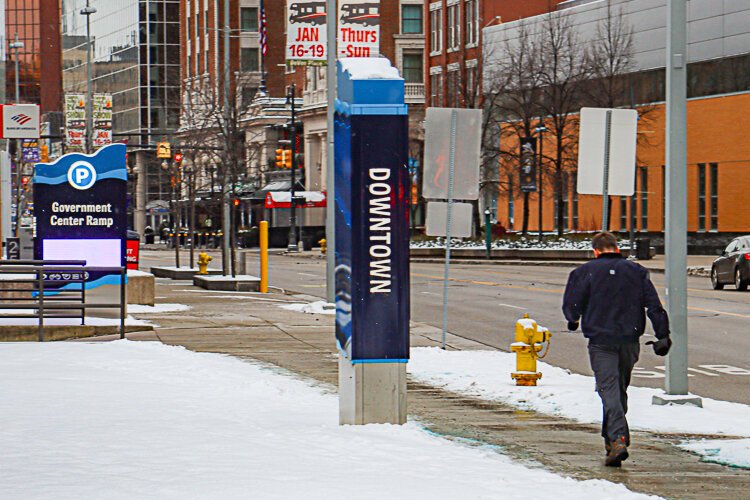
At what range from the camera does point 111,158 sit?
24.0 meters

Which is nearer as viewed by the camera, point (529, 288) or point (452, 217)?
point (452, 217)

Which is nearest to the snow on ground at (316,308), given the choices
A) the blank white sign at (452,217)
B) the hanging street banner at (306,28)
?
the hanging street banner at (306,28)

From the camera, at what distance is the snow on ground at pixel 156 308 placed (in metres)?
26.9

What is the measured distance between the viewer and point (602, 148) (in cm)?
1483

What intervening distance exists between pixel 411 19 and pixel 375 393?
3359 inches

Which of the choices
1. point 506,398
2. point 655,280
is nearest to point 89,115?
point 655,280

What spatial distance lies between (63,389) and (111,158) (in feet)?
37.7

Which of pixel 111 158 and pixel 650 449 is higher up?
pixel 111 158

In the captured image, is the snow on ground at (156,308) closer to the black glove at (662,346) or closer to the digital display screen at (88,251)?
the digital display screen at (88,251)

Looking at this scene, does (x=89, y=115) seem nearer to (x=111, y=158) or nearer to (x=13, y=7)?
(x=111, y=158)

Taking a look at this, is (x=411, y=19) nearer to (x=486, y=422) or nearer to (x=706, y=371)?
(x=706, y=371)

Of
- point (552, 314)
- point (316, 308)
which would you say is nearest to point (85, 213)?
point (316, 308)

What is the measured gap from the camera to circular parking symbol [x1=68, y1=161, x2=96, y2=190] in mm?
23844

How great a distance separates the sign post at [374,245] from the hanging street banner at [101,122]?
1979 inches
